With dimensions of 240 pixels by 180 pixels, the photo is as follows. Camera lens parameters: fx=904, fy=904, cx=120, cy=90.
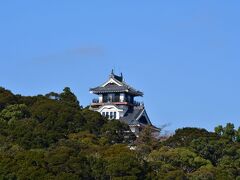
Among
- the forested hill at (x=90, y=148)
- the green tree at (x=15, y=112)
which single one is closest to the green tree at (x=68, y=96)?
the forested hill at (x=90, y=148)

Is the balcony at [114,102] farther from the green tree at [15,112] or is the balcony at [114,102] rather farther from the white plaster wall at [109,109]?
the green tree at [15,112]

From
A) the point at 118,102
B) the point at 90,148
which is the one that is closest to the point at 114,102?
the point at 118,102

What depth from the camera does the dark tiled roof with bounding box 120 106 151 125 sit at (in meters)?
68.9

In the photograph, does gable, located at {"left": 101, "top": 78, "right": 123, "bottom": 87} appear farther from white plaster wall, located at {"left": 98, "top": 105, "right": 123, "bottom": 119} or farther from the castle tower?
white plaster wall, located at {"left": 98, "top": 105, "right": 123, "bottom": 119}

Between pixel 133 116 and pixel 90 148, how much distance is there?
1911 cm

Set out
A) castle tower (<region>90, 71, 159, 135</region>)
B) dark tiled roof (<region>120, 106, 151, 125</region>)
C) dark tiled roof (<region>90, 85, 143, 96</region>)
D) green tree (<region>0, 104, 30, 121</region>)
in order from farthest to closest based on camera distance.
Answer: dark tiled roof (<region>90, 85, 143, 96</region>), castle tower (<region>90, 71, 159, 135</region>), dark tiled roof (<region>120, 106, 151, 125</region>), green tree (<region>0, 104, 30, 121</region>)

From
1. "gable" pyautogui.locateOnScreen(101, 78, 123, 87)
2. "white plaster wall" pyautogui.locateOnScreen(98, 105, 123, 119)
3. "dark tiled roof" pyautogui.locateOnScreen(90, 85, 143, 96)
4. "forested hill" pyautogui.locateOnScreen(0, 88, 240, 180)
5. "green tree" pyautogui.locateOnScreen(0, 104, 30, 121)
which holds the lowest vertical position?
"forested hill" pyautogui.locateOnScreen(0, 88, 240, 180)

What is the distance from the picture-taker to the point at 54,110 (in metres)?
59.1

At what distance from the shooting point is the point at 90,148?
51.4 m

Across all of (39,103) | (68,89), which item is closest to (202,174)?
(39,103)

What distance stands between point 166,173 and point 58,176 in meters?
6.48

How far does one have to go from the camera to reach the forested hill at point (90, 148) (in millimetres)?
47125

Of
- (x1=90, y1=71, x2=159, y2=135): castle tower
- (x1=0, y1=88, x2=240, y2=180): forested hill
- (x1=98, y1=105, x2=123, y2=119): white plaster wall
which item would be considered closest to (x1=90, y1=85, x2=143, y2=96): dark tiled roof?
(x1=90, y1=71, x2=159, y2=135): castle tower

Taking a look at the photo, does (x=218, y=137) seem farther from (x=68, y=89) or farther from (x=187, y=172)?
(x=68, y=89)
